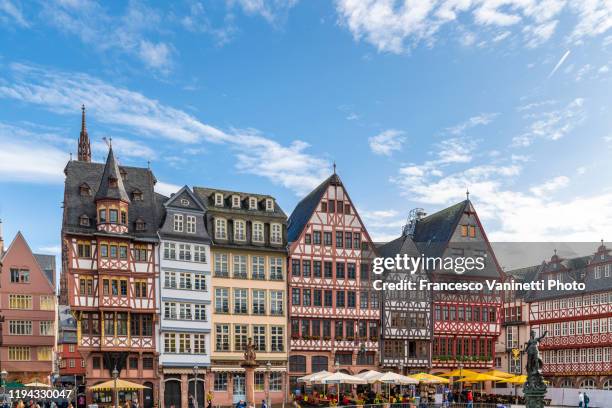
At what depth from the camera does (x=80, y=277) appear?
146 feet

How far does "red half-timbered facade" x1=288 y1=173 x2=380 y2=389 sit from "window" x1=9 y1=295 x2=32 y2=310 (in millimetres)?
21071

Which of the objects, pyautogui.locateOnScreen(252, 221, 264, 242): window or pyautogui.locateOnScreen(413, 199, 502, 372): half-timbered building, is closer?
pyautogui.locateOnScreen(252, 221, 264, 242): window

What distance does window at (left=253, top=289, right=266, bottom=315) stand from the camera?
50.5m

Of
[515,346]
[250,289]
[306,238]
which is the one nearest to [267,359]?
[250,289]

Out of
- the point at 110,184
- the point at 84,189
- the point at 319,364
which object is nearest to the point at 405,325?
the point at 319,364

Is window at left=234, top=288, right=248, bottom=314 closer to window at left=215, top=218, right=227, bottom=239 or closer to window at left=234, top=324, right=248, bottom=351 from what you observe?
window at left=234, top=324, right=248, bottom=351

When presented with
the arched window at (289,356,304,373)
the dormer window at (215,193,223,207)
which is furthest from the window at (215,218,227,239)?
the arched window at (289,356,304,373)

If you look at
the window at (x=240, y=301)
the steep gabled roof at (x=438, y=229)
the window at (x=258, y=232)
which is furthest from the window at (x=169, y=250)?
the steep gabled roof at (x=438, y=229)

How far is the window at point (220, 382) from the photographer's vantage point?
48.4 meters

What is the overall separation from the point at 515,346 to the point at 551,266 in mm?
8524

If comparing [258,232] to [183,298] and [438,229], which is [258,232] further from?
[438,229]

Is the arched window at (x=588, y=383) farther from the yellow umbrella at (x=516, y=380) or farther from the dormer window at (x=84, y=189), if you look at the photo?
the dormer window at (x=84, y=189)

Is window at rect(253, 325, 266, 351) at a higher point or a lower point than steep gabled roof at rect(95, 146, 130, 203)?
lower

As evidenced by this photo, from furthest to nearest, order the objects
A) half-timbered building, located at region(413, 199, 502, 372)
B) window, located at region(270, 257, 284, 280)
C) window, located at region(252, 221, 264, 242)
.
Answer: half-timbered building, located at region(413, 199, 502, 372)
window, located at region(270, 257, 284, 280)
window, located at region(252, 221, 264, 242)
